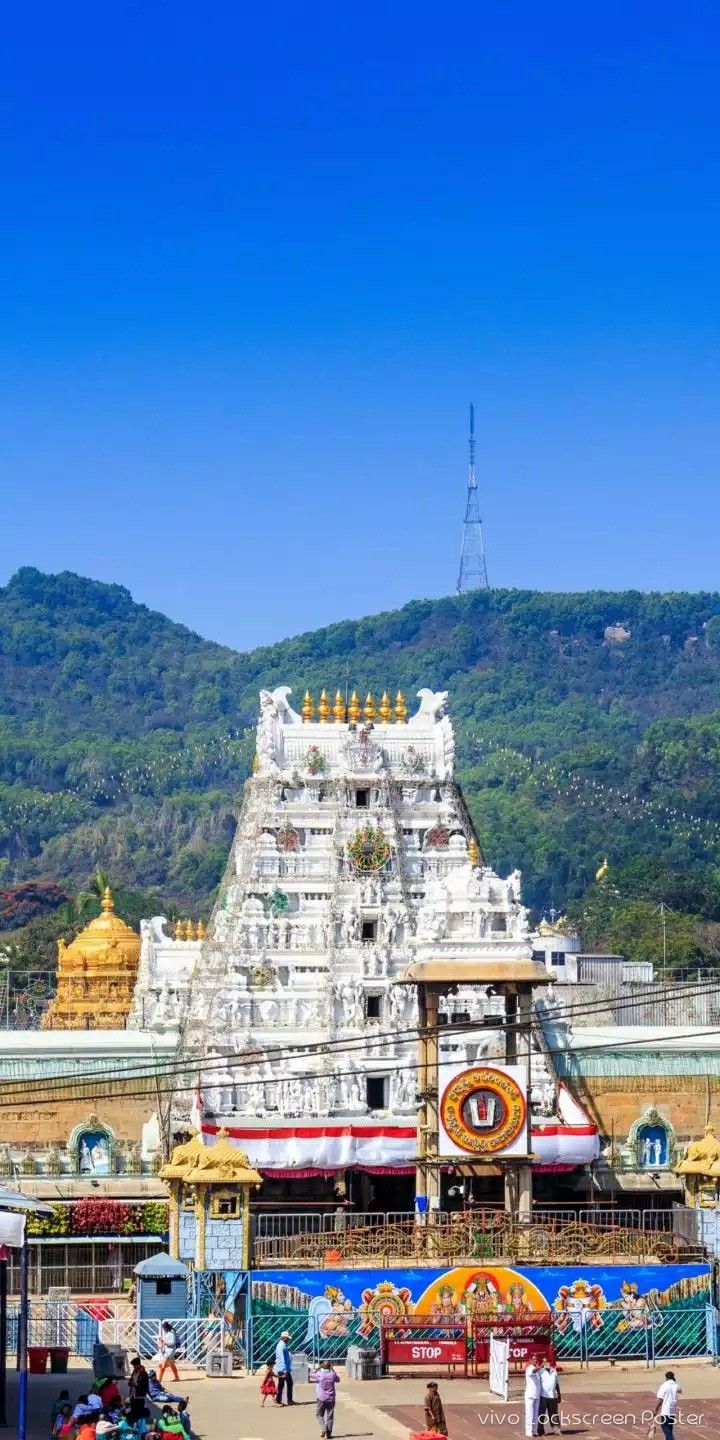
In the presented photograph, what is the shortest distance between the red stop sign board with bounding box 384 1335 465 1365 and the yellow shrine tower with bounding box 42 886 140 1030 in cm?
6018

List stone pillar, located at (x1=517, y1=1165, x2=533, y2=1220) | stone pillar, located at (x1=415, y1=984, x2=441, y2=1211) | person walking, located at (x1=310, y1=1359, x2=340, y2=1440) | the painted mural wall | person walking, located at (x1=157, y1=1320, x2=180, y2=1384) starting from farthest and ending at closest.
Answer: stone pillar, located at (x1=415, y1=984, x2=441, y2=1211) < stone pillar, located at (x1=517, y1=1165, x2=533, y2=1220) < the painted mural wall < person walking, located at (x1=157, y1=1320, x2=180, y2=1384) < person walking, located at (x1=310, y1=1359, x2=340, y2=1440)

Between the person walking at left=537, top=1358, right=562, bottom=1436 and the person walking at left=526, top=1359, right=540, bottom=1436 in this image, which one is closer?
the person walking at left=526, top=1359, right=540, bottom=1436

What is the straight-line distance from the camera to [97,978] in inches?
4557

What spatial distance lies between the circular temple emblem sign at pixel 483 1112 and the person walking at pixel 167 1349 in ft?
32.8

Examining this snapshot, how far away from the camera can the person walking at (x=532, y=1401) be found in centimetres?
4544

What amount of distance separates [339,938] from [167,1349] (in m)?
27.8

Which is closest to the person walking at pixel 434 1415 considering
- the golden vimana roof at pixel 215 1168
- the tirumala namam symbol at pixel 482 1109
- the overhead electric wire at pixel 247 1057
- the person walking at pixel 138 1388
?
the person walking at pixel 138 1388

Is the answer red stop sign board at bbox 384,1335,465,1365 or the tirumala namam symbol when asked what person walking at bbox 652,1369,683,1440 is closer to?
red stop sign board at bbox 384,1335,465,1365

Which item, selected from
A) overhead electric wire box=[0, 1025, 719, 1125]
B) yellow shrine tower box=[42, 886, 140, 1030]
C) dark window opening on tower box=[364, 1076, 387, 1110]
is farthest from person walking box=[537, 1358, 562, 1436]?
yellow shrine tower box=[42, 886, 140, 1030]

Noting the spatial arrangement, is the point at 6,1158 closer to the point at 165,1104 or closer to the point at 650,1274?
the point at 165,1104

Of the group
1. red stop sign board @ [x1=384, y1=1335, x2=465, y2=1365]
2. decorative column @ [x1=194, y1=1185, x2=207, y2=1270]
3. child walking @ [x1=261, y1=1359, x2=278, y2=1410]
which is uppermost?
decorative column @ [x1=194, y1=1185, x2=207, y2=1270]

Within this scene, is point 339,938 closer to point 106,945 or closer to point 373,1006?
point 373,1006

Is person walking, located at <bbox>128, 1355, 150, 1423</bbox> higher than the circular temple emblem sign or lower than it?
lower

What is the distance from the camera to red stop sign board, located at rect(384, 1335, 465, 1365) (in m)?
52.7
